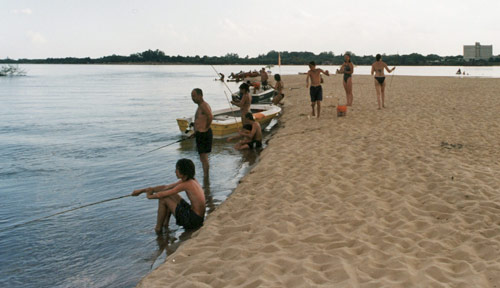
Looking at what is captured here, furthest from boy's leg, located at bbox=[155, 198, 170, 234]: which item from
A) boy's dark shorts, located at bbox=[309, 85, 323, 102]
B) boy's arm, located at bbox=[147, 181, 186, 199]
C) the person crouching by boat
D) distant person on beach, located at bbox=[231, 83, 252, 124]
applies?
boy's dark shorts, located at bbox=[309, 85, 323, 102]

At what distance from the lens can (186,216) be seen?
581 centimetres

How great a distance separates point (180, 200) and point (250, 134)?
17.2ft

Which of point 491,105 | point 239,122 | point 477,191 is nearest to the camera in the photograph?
point 477,191

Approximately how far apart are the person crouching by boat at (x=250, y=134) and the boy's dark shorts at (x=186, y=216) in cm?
525

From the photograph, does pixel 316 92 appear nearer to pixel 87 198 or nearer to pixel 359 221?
pixel 87 198

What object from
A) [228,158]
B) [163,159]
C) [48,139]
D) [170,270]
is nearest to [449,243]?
[170,270]

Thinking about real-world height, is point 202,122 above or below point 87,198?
above

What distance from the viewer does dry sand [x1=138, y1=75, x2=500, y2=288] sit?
379cm

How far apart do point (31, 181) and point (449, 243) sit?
9.22 m

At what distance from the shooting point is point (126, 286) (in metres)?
4.59

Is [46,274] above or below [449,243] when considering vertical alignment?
below

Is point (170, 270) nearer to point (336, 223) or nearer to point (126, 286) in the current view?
point (126, 286)

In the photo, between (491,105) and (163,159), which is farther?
(491,105)

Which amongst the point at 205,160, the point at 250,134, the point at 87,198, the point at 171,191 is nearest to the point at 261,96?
the point at 250,134
